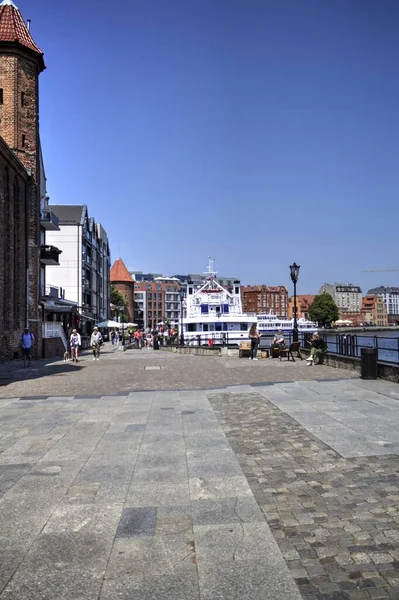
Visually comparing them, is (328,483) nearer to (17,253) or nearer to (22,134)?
(17,253)

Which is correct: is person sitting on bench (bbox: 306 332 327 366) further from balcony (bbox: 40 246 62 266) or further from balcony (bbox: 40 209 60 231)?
balcony (bbox: 40 209 60 231)

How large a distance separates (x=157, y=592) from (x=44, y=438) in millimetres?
4739

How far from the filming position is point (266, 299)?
584 ft

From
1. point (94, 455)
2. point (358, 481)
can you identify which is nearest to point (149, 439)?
point (94, 455)

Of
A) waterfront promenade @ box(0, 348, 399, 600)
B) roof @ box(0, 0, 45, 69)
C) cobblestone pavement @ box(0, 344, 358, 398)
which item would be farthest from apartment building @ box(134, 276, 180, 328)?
waterfront promenade @ box(0, 348, 399, 600)

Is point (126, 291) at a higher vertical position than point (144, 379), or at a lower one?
higher

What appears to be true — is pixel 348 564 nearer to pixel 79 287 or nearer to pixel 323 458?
pixel 323 458

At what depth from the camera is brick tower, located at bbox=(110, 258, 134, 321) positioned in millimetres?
134875

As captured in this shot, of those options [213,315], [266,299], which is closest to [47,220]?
[213,315]

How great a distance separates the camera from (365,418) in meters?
8.64

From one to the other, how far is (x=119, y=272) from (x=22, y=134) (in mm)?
109678

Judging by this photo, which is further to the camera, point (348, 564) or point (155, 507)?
point (155, 507)

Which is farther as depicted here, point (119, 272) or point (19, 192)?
point (119, 272)

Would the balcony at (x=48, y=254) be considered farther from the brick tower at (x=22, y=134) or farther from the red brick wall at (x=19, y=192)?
the brick tower at (x=22, y=134)
